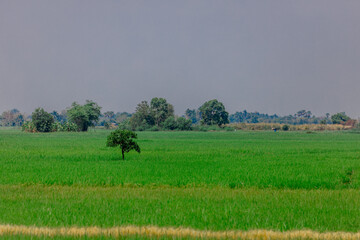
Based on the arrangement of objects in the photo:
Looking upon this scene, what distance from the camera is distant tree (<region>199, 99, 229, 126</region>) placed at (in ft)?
319

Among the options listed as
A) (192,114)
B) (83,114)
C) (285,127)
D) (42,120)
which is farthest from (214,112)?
(192,114)

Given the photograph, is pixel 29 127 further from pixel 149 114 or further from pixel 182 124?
pixel 182 124

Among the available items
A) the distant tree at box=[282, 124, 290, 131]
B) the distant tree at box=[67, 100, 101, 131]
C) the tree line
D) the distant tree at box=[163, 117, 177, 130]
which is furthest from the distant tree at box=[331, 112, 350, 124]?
the distant tree at box=[67, 100, 101, 131]

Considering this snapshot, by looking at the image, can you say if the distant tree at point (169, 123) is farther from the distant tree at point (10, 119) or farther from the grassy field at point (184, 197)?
the distant tree at point (10, 119)

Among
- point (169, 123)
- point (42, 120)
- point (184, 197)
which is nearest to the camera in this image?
point (184, 197)

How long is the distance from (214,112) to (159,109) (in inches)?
645

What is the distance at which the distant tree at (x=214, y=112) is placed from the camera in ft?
319

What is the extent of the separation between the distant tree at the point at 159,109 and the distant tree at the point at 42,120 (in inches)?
1003

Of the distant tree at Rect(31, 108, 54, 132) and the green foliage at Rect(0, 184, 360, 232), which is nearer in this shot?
the green foliage at Rect(0, 184, 360, 232)

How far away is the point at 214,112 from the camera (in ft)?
321

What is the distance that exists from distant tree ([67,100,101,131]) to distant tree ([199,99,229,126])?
1209 inches

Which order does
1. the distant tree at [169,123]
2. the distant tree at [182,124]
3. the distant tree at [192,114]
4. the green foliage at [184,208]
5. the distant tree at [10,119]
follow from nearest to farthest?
1. the green foliage at [184,208]
2. the distant tree at [169,123]
3. the distant tree at [182,124]
4. the distant tree at [10,119]
5. the distant tree at [192,114]

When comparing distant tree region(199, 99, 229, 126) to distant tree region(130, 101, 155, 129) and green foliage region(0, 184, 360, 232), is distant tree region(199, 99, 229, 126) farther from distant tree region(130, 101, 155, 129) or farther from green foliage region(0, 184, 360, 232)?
green foliage region(0, 184, 360, 232)

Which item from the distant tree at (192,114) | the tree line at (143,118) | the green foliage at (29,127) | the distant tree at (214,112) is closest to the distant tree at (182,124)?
the tree line at (143,118)
